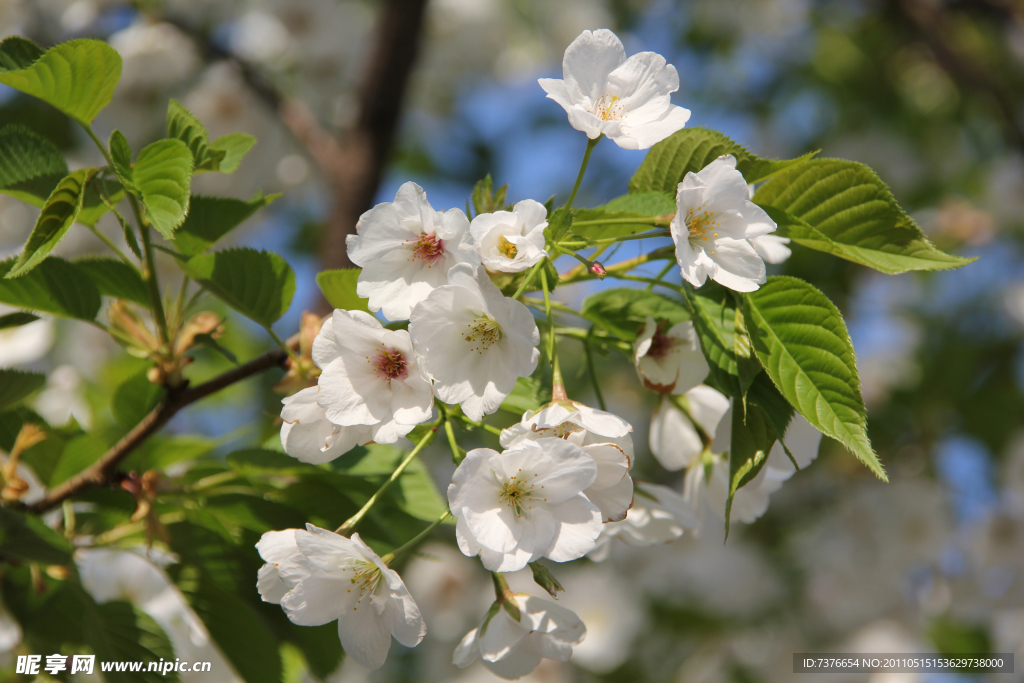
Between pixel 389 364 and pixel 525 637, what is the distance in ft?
1.26

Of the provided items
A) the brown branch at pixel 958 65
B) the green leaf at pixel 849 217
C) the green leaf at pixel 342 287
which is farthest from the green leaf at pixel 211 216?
the brown branch at pixel 958 65

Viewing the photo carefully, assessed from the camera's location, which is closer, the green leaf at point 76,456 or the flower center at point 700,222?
the flower center at point 700,222

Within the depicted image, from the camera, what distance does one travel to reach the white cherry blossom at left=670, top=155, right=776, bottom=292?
82 cm

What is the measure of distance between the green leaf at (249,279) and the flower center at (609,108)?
0.47 m

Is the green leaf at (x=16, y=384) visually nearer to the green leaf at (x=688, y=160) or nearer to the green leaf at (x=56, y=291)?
the green leaf at (x=56, y=291)

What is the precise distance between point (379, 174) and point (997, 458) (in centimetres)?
270

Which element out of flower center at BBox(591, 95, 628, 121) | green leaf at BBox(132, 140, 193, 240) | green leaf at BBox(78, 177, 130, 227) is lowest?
green leaf at BBox(78, 177, 130, 227)

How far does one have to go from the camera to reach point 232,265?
962 mm

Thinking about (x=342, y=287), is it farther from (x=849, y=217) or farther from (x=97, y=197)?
(x=849, y=217)

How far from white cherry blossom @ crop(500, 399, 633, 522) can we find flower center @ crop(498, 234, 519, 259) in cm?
18

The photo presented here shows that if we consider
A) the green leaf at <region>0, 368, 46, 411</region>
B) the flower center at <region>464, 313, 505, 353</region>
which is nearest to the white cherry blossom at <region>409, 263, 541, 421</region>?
the flower center at <region>464, 313, 505, 353</region>

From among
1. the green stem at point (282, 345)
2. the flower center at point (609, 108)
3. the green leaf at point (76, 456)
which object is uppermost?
the flower center at point (609, 108)

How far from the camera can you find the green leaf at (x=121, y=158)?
85 centimetres

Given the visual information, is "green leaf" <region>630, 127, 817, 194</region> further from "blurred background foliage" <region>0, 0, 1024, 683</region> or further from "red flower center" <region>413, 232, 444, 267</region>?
"blurred background foliage" <region>0, 0, 1024, 683</region>
